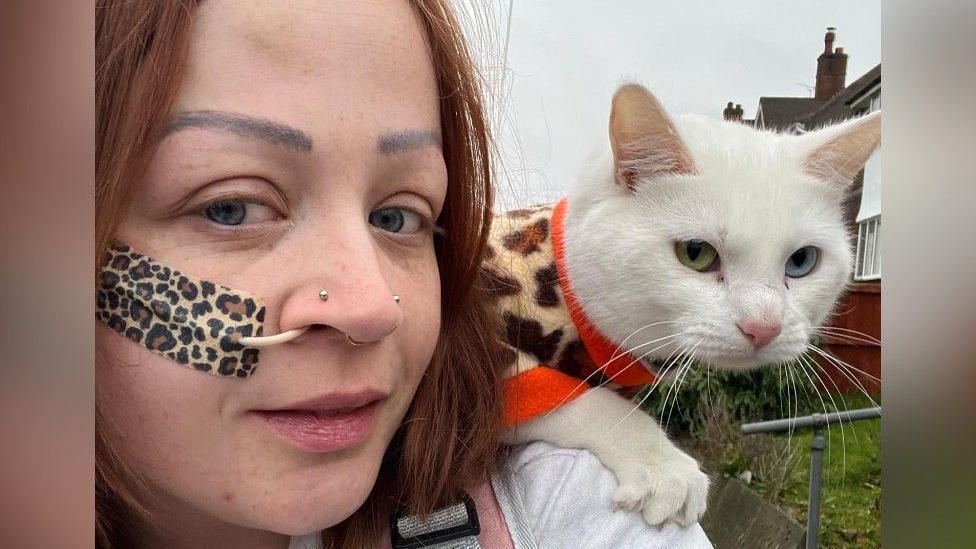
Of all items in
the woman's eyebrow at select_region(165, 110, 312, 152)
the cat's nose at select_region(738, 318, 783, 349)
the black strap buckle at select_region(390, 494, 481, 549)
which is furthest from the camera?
the black strap buckle at select_region(390, 494, 481, 549)

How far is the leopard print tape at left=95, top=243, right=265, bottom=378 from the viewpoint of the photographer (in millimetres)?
667

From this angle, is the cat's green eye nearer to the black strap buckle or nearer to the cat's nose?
the cat's nose

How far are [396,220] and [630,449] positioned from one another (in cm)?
39

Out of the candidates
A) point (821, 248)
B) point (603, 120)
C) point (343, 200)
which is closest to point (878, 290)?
point (821, 248)

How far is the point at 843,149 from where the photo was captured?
77 centimetres

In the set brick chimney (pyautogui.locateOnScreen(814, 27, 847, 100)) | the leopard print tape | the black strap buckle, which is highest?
brick chimney (pyautogui.locateOnScreen(814, 27, 847, 100))

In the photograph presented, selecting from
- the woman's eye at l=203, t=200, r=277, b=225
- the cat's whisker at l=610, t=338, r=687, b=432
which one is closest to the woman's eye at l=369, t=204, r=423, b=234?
the woman's eye at l=203, t=200, r=277, b=225

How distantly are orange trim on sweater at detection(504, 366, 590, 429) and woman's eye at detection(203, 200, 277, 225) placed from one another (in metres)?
0.39

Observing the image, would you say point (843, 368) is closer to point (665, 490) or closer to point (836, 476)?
point (836, 476)

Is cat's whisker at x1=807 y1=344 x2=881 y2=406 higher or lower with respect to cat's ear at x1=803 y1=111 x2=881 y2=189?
lower

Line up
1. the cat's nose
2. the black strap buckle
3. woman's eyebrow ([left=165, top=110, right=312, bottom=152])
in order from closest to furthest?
woman's eyebrow ([left=165, top=110, right=312, bottom=152]) < the cat's nose < the black strap buckle

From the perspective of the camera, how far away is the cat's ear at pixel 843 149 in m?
0.77

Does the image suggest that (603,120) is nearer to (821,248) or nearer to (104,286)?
(821,248)

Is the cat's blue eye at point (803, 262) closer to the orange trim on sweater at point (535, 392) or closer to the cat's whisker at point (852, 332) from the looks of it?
the cat's whisker at point (852, 332)
